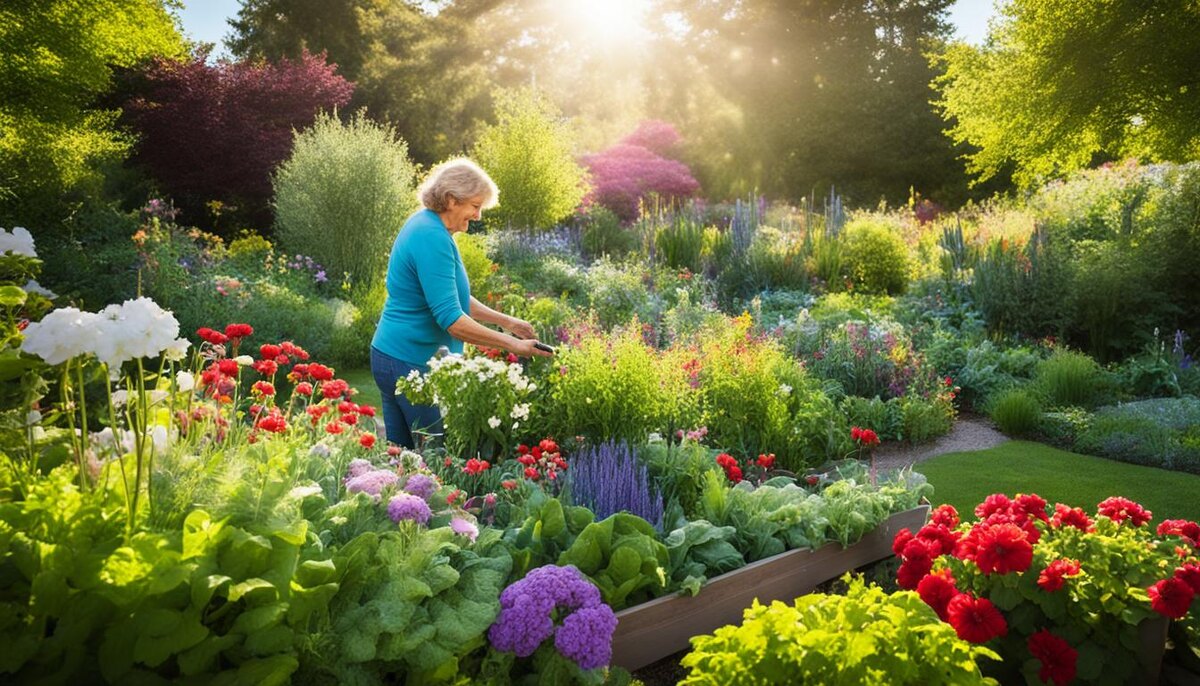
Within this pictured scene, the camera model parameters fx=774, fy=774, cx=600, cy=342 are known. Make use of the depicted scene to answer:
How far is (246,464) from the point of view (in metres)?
2.10

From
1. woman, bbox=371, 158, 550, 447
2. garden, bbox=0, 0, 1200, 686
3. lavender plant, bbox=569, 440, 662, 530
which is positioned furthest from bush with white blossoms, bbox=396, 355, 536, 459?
lavender plant, bbox=569, 440, 662, 530

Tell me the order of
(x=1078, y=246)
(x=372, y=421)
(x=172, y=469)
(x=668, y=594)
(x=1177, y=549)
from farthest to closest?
(x=1078, y=246), (x=372, y=421), (x=668, y=594), (x=1177, y=549), (x=172, y=469)

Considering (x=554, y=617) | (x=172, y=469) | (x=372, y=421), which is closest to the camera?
(x=172, y=469)

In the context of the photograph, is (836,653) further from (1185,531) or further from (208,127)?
(208,127)

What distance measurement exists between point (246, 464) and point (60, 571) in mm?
618

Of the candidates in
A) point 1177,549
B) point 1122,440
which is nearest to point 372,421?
point 1177,549

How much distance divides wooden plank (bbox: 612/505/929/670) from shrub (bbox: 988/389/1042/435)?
3.14m

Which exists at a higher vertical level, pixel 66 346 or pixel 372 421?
pixel 66 346

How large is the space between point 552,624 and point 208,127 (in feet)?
51.4

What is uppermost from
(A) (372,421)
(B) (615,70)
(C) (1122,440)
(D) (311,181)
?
(B) (615,70)

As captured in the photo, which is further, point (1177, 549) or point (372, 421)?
point (372, 421)

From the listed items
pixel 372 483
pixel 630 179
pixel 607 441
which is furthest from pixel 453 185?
pixel 630 179

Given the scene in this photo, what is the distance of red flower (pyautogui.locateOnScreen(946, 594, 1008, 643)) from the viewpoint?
211 cm

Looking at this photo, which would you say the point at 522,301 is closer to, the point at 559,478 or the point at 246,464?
the point at 559,478
